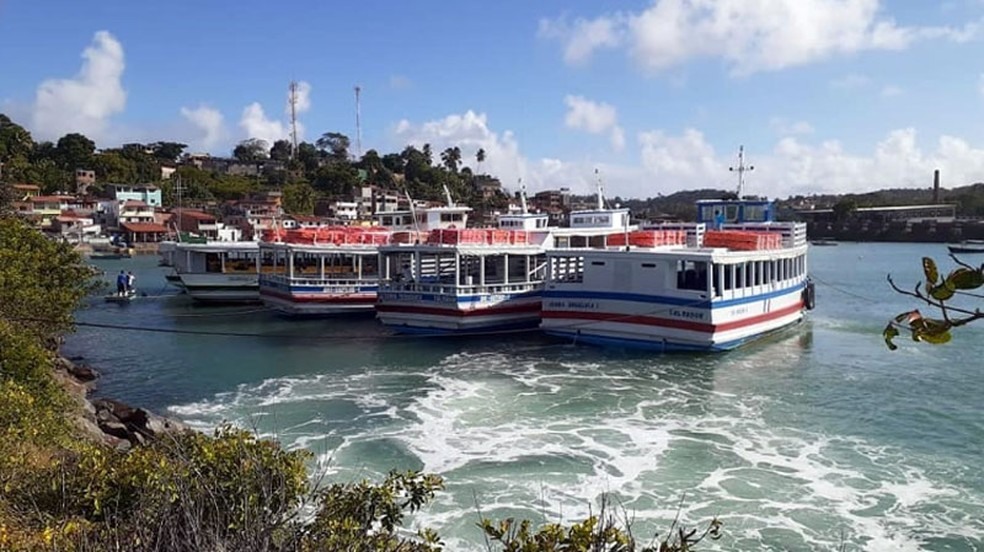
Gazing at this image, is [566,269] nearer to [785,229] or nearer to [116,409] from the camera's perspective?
[785,229]

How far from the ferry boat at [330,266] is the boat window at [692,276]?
9.53 meters

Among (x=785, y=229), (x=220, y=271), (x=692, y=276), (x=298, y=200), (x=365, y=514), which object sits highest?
(x=298, y=200)

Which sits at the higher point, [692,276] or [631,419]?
[692,276]

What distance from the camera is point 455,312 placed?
23.9 metres

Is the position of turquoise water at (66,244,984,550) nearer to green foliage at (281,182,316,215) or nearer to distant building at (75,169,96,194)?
green foliage at (281,182,316,215)

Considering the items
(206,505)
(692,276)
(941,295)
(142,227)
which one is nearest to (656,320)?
(692,276)

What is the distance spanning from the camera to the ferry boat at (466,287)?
24.1 meters

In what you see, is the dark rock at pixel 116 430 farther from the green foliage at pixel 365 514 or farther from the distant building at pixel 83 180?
the distant building at pixel 83 180

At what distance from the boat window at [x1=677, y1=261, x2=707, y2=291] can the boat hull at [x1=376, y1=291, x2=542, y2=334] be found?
5305 millimetres

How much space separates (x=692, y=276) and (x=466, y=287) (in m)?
7.15

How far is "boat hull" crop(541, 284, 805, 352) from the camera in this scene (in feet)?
68.9

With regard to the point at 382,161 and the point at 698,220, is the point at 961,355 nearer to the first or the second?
the point at 698,220

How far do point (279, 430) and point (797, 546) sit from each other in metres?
9.46

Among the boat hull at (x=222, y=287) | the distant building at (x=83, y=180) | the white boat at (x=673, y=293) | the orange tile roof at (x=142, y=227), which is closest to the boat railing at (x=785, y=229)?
the white boat at (x=673, y=293)
